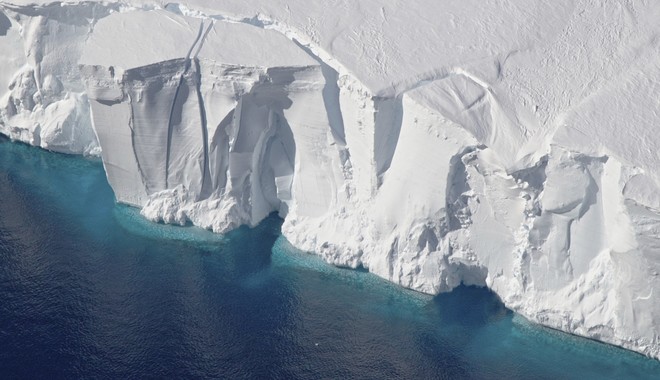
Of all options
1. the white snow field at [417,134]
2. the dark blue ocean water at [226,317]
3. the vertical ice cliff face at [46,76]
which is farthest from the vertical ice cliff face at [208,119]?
the vertical ice cliff face at [46,76]

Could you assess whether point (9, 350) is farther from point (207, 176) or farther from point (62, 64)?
point (62, 64)

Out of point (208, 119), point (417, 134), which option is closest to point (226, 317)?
point (208, 119)

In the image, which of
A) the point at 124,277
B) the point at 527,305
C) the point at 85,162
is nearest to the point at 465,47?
the point at 527,305

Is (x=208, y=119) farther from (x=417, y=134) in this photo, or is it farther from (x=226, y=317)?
(x=417, y=134)

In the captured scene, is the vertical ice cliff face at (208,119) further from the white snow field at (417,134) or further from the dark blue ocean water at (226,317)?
the dark blue ocean water at (226,317)

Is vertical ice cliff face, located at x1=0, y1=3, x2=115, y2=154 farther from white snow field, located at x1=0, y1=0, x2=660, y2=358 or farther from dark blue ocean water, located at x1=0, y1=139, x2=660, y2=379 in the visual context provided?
dark blue ocean water, located at x1=0, y1=139, x2=660, y2=379

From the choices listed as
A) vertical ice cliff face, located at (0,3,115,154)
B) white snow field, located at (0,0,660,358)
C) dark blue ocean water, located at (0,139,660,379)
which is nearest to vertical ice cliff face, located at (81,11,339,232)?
white snow field, located at (0,0,660,358)
